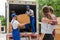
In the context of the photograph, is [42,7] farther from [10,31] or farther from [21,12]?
[10,31]

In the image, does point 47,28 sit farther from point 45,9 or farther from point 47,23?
point 45,9

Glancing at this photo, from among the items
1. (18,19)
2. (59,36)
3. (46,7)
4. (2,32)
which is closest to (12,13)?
(18,19)

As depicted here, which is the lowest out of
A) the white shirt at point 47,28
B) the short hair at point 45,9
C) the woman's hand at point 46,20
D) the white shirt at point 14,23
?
the white shirt at point 47,28

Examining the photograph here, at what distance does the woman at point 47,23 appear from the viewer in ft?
3.61

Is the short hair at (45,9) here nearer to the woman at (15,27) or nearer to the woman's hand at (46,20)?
the woman's hand at (46,20)

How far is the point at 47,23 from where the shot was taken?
1103 millimetres

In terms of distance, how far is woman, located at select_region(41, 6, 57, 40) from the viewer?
1.10 metres

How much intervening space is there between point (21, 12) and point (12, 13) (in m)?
0.08

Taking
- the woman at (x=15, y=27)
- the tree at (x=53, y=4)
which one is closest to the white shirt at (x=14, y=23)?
the woman at (x=15, y=27)

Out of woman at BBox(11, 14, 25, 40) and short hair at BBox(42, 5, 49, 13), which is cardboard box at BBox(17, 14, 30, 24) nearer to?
woman at BBox(11, 14, 25, 40)

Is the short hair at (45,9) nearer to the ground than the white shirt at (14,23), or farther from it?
farther from it

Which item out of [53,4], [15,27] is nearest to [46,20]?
[53,4]

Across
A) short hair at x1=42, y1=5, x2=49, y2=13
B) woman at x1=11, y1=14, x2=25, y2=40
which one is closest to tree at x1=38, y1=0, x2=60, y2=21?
short hair at x1=42, y1=5, x2=49, y2=13

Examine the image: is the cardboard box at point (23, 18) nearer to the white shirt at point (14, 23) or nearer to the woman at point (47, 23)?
the white shirt at point (14, 23)
